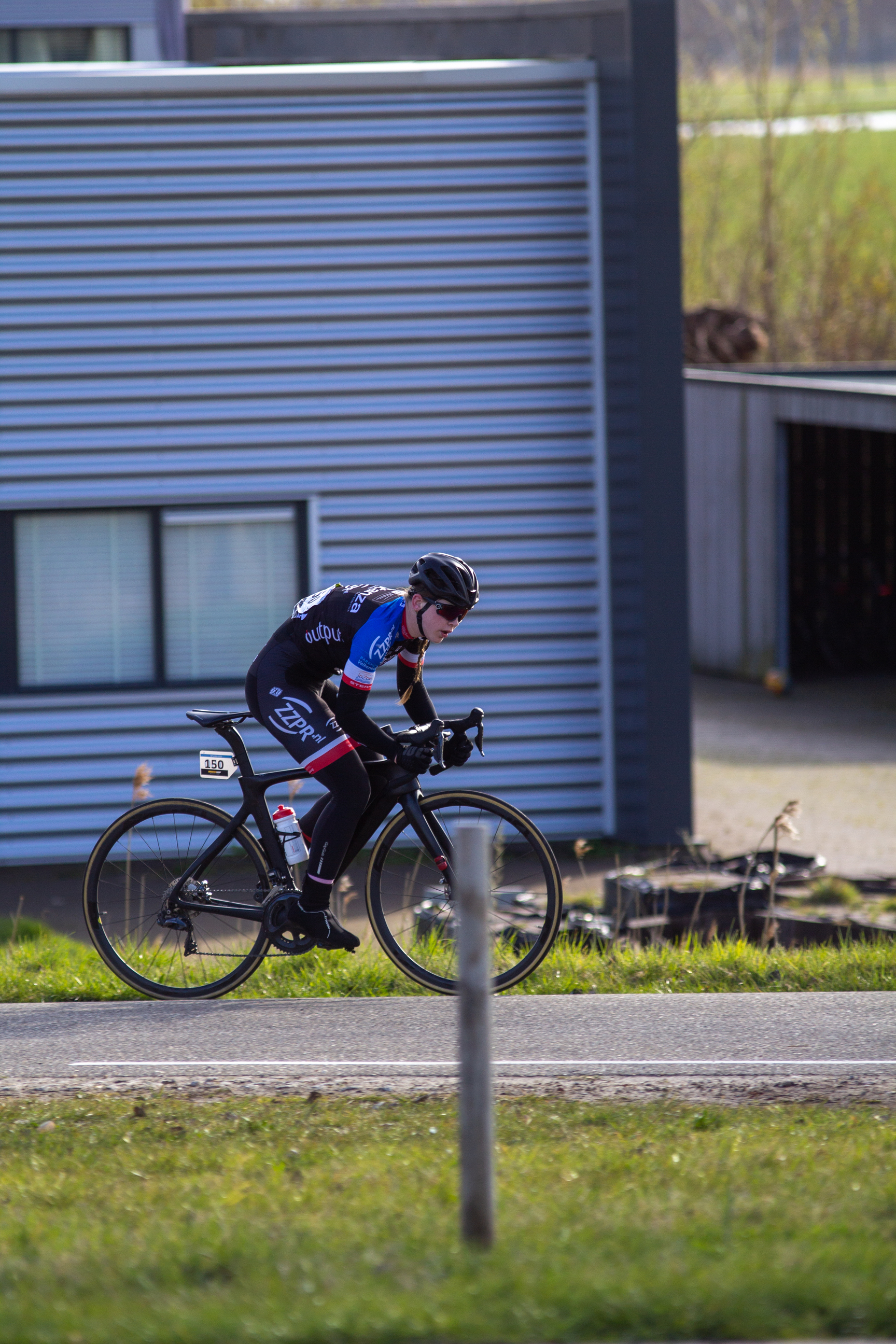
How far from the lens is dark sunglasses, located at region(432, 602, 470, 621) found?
5824mm

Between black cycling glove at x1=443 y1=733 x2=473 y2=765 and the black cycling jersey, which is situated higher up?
the black cycling jersey

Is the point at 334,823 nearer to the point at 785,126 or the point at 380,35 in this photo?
the point at 380,35

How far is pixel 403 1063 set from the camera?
5496 millimetres

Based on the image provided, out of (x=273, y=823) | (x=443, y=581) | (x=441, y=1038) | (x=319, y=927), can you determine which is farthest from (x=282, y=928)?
(x=443, y=581)

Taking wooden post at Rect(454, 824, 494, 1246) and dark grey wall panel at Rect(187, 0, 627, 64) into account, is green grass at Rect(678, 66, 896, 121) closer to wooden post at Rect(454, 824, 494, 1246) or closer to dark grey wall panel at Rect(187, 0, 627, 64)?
dark grey wall panel at Rect(187, 0, 627, 64)

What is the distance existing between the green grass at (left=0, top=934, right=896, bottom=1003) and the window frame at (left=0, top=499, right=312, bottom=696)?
478cm

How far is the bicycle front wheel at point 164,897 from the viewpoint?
634 centimetres

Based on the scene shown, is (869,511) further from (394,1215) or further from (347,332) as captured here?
(394,1215)

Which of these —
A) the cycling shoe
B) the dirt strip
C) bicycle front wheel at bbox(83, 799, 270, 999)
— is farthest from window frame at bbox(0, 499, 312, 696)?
the dirt strip

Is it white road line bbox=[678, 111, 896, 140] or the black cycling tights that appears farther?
white road line bbox=[678, 111, 896, 140]

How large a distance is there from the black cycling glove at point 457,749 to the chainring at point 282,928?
844mm

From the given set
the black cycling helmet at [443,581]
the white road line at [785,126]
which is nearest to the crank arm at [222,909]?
the black cycling helmet at [443,581]

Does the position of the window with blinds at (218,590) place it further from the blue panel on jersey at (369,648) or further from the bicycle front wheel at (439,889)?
the blue panel on jersey at (369,648)

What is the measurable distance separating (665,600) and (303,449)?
306cm
